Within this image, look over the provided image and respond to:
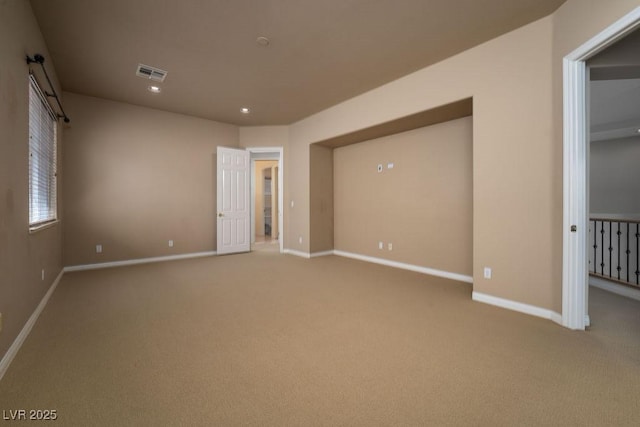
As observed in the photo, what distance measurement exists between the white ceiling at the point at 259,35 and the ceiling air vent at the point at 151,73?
0.10 meters

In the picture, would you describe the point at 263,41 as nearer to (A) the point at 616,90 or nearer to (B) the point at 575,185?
(B) the point at 575,185

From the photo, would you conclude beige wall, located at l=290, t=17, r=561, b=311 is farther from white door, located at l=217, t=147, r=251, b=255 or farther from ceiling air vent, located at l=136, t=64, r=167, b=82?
white door, located at l=217, t=147, r=251, b=255

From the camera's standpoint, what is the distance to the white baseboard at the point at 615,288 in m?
3.28

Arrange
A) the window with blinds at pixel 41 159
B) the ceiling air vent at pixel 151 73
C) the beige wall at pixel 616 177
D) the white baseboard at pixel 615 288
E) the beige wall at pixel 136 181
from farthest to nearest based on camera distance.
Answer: the beige wall at pixel 616 177 → the beige wall at pixel 136 181 → the ceiling air vent at pixel 151 73 → the white baseboard at pixel 615 288 → the window with blinds at pixel 41 159

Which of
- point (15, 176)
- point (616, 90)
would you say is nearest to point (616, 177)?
point (616, 90)

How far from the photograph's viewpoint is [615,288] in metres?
3.54

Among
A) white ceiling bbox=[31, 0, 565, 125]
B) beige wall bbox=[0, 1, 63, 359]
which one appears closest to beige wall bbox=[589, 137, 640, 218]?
white ceiling bbox=[31, 0, 565, 125]

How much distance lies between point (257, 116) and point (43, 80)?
3.26m

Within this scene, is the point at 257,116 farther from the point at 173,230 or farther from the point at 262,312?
the point at 262,312

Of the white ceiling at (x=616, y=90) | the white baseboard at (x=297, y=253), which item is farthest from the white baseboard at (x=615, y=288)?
the white baseboard at (x=297, y=253)

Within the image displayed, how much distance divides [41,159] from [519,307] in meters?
5.58

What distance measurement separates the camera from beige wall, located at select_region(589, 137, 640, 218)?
657 centimetres

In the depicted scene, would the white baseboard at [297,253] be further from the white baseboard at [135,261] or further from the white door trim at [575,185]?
the white door trim at [575,185]

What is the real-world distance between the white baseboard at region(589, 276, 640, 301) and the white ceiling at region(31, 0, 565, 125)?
3.29 meters
